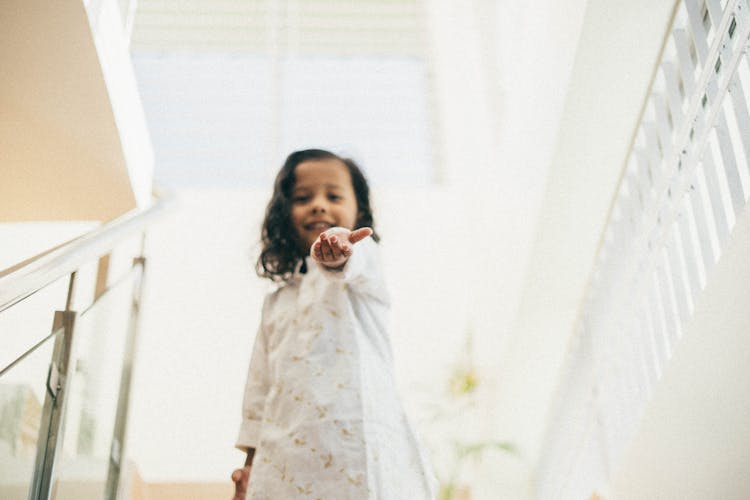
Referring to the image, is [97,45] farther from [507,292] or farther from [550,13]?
[507,292]

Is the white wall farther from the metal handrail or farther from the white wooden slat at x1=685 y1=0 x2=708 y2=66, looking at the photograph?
the metal handrail

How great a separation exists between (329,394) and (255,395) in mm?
331

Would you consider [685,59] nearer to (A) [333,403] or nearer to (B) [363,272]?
(B) [363,272]

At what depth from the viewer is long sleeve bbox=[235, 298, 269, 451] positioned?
6.38 ft

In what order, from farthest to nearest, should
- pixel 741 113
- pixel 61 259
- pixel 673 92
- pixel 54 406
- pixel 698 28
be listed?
pixel 673 92, pixel 698 28, pixel 741 113, pixel 54 406, pixel 61 259

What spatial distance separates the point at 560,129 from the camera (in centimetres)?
277

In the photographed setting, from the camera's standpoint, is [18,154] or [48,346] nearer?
[48,346]

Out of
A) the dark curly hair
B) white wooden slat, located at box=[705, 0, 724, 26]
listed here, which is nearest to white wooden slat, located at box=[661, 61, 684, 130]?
white wooden slat, located at box=[705, 0, 724, 26]

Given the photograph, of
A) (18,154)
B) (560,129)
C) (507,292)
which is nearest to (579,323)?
(507,292)

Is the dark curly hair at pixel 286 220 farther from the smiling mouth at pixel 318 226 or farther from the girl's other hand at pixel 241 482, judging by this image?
the girl's other hand at pixel 241 482

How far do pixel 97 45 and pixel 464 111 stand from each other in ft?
12.1

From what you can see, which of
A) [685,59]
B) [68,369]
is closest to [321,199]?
[68,369]

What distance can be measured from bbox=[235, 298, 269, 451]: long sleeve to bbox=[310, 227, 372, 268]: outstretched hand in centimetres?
43

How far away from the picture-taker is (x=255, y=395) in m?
2.01
